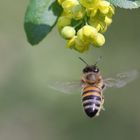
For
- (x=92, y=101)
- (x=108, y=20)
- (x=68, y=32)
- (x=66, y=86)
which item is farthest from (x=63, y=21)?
(x=66, y=86)

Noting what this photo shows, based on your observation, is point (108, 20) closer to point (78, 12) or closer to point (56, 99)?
point (78, 12)

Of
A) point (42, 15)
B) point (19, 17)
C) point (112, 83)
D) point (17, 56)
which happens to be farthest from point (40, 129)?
point (42, 15)

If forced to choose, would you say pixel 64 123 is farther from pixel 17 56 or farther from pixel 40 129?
pixel 17 56

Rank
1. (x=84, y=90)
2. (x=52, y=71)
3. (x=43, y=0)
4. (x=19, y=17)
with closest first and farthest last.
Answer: (x=43, y=0), (x=84, y=90), (x=52, y=71), (x=19, y=17)

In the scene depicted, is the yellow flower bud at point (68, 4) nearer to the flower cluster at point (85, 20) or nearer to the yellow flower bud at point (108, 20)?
the flower cluster at point (85, 20)

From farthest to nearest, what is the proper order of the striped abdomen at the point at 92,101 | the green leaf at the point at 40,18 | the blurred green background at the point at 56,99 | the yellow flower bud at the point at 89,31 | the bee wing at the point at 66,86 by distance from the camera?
the blurred green background at the point at 56,99 → the bee wing at the point at 66,86 → the striped abdomen at the point at 92,101 → the green leaf at the point at 40,18 → the yellow flower bud at the point at 89,31

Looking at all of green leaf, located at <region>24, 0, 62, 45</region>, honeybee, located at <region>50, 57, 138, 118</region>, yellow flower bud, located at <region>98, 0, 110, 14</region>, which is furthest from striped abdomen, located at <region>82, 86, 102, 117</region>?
yellow flower bud, located at <region>98, 0, 110, 14</region>

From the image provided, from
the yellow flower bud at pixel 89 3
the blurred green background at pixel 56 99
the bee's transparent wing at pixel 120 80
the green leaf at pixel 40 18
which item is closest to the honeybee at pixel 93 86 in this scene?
the bee's transparent wing at pixel 120 80
